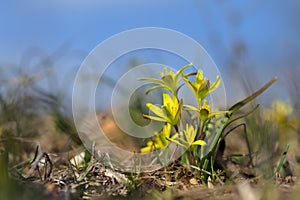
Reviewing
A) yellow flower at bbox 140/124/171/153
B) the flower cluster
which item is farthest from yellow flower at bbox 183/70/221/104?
yellow flower at bbox 140/124/171/153

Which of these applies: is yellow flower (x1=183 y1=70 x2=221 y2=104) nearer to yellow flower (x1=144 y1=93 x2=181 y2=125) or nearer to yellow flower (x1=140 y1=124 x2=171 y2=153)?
yellow flower (x1=144 y1=93 x2=181 y2=125)

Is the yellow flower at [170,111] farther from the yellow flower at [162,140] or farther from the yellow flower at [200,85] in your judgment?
the yellow flower at [162,140]

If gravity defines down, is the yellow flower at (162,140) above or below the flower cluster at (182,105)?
below

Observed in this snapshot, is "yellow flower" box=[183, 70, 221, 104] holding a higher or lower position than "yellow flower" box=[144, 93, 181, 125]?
higher

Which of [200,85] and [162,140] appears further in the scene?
[162,140]

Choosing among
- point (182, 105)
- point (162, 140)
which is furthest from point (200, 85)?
point (162, 140)

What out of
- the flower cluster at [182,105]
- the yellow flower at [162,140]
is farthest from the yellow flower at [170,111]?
the yellow flower at [162,140]

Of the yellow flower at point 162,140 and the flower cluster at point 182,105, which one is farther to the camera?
the yellow flower at point 162,140

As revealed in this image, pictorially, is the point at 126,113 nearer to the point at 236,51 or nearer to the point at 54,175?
the point at 236,51

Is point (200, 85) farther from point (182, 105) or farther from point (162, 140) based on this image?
point (162, 140)

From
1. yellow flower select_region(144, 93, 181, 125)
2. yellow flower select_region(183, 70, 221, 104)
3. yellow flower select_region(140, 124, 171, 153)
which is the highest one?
yellow flower select_region(183, 70, 221, 104)

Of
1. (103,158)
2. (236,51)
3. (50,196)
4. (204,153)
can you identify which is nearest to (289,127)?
(236,51)
